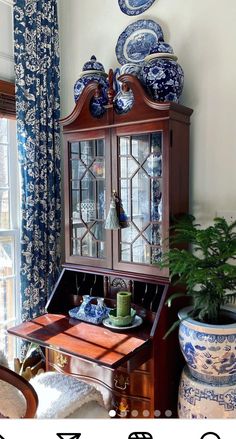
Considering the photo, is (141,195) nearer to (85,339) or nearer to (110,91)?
(110,91)

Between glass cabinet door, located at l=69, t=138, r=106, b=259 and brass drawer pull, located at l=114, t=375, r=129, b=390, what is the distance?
24.2 inches

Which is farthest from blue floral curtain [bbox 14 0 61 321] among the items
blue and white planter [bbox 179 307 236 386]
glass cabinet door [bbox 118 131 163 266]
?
blue and white planter [bbox 179 307 236 386]

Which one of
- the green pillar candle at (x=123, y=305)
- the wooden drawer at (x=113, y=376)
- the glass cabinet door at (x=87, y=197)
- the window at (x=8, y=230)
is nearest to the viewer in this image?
the wooden drawer at (x=113, y=376)

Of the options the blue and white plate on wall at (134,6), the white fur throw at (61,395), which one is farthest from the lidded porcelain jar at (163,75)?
the white fur throw at (61,395)

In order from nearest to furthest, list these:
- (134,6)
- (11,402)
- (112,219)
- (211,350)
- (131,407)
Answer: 1. (11,402)
2. (211,350)
3. (131,407)
4. (112,219)
5. (134,6)

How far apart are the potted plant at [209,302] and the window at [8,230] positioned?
3.77ft

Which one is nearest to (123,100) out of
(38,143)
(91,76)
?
(91,76)

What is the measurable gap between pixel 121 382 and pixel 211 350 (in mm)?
481

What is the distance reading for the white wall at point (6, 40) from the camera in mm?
2084

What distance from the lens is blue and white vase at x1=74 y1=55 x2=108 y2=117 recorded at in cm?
190

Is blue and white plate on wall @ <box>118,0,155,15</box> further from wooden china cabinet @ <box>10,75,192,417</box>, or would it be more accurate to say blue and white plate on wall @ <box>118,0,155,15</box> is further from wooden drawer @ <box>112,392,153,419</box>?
wooden drawer @ <box>112,392,153,419</box>

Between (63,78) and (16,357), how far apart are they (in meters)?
1.94

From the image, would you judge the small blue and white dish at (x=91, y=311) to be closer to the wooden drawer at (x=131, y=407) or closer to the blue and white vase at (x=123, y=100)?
the wooden drawer at (x=131, y=407)

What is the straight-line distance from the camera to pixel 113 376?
65.7 inches
